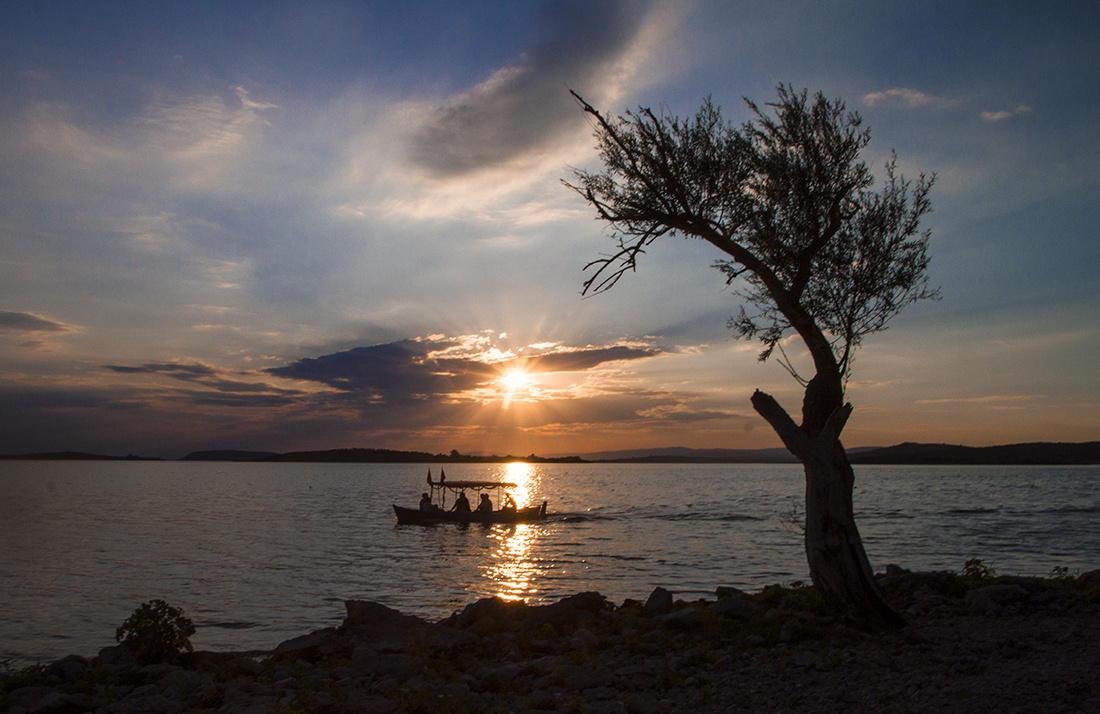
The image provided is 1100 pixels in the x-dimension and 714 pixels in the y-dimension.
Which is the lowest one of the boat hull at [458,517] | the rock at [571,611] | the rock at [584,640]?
the boat hull at [458,517]

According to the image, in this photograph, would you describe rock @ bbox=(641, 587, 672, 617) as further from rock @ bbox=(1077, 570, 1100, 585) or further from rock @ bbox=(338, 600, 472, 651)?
rock @ bbox=(1077, 570, 1100, 585)

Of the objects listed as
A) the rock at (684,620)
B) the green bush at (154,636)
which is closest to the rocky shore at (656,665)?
the rock at (684,620)

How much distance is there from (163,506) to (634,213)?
79694 millimetres

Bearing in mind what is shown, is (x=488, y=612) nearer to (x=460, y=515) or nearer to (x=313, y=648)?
(x=313, y=648)

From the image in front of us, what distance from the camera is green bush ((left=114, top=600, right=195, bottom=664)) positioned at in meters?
12.6

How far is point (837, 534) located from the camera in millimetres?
11625

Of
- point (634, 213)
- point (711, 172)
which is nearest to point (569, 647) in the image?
point (634, 213)

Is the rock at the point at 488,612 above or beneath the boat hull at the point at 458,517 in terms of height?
above

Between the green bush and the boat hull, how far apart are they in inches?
1530

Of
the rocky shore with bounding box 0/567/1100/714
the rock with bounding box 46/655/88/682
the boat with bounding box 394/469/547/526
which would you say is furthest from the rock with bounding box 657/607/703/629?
the boat with bounding box 394/469/547/526

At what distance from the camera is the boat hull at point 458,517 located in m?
51.9

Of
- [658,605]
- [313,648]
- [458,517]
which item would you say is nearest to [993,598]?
[658,605]

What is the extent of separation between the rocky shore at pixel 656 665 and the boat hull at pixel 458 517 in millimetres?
36866

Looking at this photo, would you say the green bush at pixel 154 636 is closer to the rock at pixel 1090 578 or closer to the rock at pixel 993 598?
the rock at pixel 993 598
